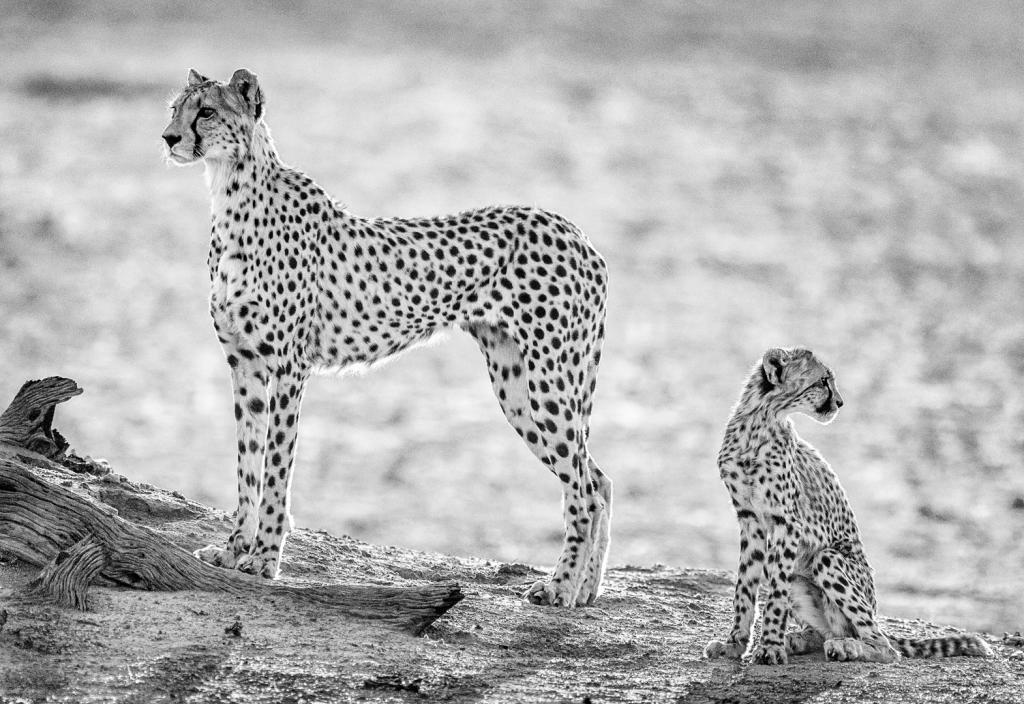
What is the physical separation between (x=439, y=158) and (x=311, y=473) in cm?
1113

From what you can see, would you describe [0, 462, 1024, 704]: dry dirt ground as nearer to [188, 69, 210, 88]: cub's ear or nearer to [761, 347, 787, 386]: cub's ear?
[761, 347, 787, 386]: cub's ear

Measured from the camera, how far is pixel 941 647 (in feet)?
29.8

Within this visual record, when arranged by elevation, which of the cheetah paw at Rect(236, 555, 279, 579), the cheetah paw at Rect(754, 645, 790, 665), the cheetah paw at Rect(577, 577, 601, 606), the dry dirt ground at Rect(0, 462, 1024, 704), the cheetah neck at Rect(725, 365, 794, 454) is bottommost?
the dry dirt ground at Rect(0, 462, 1024, 704)

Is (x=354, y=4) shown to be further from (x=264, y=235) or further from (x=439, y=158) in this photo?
(x=264, y=235)

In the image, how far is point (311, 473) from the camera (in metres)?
19.7

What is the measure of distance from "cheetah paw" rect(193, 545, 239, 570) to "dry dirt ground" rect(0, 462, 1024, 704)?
24 cm

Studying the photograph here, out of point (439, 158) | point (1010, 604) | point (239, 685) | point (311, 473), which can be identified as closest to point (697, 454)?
point (311, 473)

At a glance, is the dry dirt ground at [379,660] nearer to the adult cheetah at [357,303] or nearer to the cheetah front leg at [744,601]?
the cheetah front leg at [744,601]

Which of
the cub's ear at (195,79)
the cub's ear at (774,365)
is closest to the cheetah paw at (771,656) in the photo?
the cub's ear at (774,365)

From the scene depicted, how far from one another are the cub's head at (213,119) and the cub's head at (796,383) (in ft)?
8.83

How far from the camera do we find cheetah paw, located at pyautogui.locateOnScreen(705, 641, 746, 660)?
8781 mm

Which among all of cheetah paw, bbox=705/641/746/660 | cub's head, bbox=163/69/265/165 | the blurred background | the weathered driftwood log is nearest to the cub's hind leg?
cheetah paw, bbox=705/641/746/660

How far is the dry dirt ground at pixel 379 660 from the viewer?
25.5 feet

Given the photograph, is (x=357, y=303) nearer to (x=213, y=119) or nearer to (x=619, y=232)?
(x=213, y=119)
